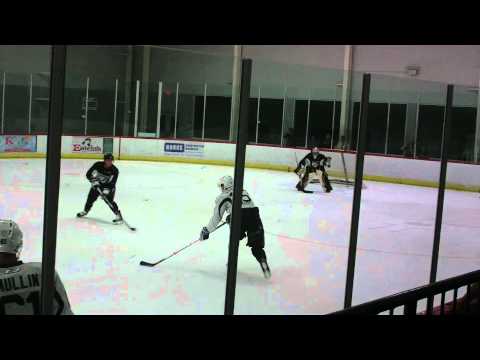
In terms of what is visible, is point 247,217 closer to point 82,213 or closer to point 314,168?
point 82,213

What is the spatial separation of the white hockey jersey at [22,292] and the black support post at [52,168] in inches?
2.1

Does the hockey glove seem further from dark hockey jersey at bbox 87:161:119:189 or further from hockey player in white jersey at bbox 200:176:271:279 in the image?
dark hockey jersey at bbox 87:161:119:189

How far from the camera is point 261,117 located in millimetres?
12531

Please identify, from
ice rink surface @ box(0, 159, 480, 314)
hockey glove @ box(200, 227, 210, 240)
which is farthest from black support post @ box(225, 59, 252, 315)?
hockey glove @ box(200, 227, 210, 240)

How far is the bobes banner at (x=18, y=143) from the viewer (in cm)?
862

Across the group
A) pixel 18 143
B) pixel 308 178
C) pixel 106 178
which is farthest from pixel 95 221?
pixel 308 178

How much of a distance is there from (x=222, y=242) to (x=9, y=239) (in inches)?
148

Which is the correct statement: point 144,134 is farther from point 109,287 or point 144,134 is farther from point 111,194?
point 109,287

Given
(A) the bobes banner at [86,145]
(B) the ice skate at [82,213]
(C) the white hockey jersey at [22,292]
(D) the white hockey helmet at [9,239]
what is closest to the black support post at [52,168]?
(C) the white hockey jersey at [22,292]

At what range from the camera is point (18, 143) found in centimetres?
928

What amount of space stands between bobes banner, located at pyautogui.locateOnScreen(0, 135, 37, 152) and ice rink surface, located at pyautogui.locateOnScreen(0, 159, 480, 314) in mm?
309

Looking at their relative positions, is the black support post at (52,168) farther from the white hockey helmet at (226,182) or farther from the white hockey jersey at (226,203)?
the white hockey helmet at (226,182)

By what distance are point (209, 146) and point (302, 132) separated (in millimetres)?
1995
